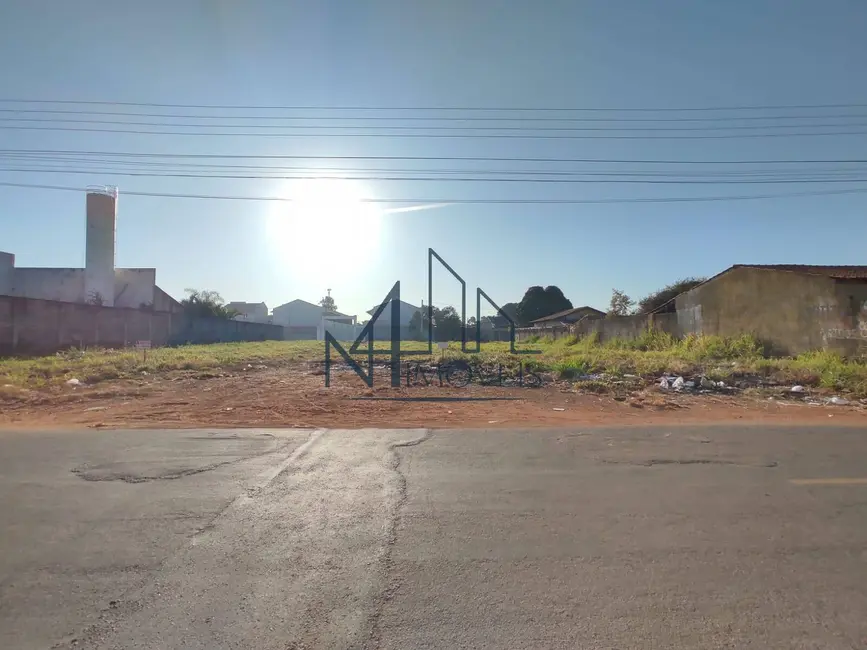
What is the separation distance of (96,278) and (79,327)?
16518 millimetres

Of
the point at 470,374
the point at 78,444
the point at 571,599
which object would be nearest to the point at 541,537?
the point at 571,599

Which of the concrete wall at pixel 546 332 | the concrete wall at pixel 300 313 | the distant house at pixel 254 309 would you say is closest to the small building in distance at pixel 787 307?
the concrete wall at pixel 546 332

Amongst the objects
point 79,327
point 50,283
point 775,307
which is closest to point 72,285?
point 50,283

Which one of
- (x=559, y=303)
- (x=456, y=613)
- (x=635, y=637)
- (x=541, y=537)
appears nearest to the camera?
(x=635, y=637)

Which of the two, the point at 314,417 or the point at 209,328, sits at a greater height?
the point at 209,328

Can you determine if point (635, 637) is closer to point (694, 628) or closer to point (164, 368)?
point (694, 628)

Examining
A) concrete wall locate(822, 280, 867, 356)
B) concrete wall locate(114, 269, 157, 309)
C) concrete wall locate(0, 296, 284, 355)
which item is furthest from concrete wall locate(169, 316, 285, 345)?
concrete wall locate(822, 280, 867, 356)

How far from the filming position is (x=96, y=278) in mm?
41031

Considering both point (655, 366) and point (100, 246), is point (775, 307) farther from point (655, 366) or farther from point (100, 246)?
point (100, 246)

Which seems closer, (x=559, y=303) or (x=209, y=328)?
(x=209, y=328)

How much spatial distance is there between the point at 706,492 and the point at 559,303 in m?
66.3

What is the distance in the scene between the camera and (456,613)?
9.12 feet

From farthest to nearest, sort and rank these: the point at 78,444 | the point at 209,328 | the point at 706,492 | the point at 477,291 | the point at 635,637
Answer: the point at 209,328
the point at 477,291
the point at 78,444
the point at 706,492
the point at 635,637

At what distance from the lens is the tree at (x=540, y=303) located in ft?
226
